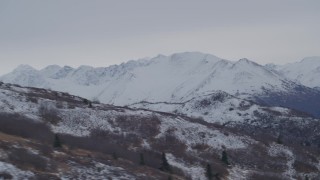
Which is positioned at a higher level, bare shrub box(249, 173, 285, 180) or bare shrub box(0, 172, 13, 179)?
bare shrub box(0, 172, 13, 179)

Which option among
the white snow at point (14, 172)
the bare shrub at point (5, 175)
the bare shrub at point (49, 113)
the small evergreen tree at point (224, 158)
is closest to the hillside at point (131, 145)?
the bare shrub at point (49, 113)

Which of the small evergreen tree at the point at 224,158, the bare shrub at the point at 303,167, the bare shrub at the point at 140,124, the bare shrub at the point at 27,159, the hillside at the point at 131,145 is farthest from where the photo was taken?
the bare shrub at the point at 140,124

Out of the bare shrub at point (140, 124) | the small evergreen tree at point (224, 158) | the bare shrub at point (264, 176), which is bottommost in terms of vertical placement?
the bare shrub at point (264, 176)

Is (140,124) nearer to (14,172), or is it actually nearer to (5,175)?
(14,172)

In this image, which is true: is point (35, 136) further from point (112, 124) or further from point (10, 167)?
point (112, 124)

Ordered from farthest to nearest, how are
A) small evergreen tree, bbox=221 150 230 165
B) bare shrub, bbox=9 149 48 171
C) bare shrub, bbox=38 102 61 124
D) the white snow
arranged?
bare shrub, bbox=38 102 61 124 < small evergreen tree, bbox=221 150 230 165 < bare shrub, bbox=9 149 48 171 < the white snow

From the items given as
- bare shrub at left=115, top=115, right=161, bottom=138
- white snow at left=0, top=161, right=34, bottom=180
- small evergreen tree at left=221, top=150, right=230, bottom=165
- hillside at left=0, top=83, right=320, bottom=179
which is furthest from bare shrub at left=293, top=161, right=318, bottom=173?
white snow at left=0, top=161, right=34, bottom=180

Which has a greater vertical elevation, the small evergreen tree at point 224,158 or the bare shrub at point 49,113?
the bare shrub at point 49,113

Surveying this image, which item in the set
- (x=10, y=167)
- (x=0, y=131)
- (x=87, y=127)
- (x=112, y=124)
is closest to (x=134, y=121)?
(x=112, y=124)

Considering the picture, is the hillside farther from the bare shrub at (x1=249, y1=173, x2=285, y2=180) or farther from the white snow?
the white snow

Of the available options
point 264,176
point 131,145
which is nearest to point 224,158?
point 264,176

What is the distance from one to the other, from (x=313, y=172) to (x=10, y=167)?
61.8 meters

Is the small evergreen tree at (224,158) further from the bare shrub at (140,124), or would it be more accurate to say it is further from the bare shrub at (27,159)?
the bare shrub at (27,159)

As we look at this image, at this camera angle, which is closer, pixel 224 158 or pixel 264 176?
pixel 264 176
